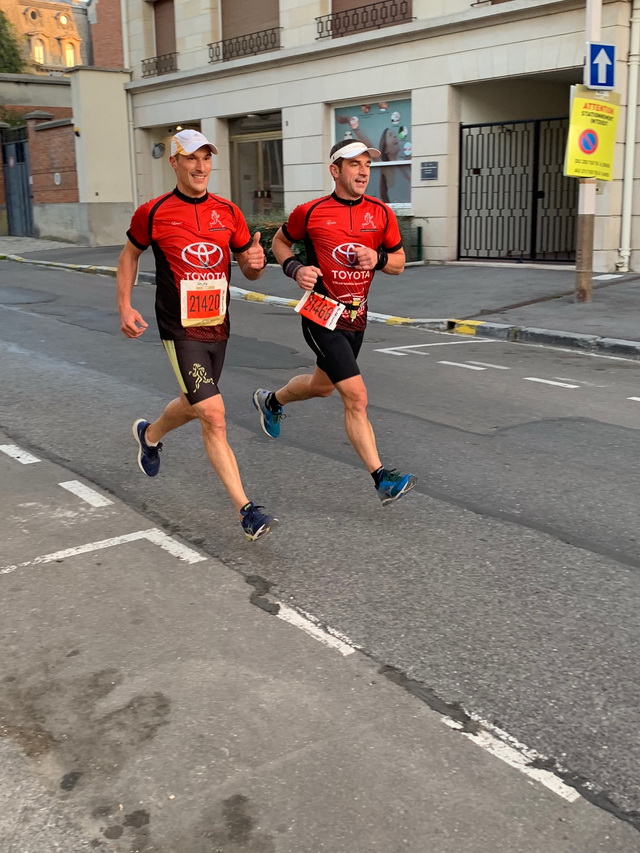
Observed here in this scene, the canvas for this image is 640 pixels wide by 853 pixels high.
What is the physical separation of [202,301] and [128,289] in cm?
51

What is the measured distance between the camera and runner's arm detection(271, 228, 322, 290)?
16.5 feet

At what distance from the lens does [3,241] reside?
29.2 metres

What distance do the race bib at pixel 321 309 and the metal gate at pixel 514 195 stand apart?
1413 centimetres

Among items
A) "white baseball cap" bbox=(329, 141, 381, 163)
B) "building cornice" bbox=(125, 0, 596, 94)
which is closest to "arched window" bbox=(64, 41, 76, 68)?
"building cornice" bbox=(125, 0, 596, 94)

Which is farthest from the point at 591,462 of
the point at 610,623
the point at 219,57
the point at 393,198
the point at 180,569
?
the point at 219,57

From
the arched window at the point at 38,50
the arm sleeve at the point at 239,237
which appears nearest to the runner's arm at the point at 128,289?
the arm sleeve at the point at 239,237

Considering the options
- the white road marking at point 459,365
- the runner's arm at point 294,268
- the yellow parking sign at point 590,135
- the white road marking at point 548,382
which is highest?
the yellow parking sign at point 590,135

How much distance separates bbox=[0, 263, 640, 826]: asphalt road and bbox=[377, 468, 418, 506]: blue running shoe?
0.37ft

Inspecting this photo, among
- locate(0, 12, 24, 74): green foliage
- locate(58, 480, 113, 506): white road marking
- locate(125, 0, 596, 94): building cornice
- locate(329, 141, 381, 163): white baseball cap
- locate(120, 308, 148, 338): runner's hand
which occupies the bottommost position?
locate(58, 480, 113, 506): white road marking

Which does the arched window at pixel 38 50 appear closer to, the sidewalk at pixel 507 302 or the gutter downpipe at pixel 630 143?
the sidewalk at pixel 507 302

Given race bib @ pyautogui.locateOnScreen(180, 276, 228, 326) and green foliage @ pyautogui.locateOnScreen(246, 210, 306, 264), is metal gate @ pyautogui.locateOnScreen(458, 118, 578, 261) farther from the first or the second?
race bib @ pyautogui.locateOnScreen(180, 276, 228, 326)

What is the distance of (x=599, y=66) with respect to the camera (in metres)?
12.2

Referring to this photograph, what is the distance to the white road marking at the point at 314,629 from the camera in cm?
349

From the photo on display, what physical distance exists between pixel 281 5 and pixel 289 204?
461 centimetres
